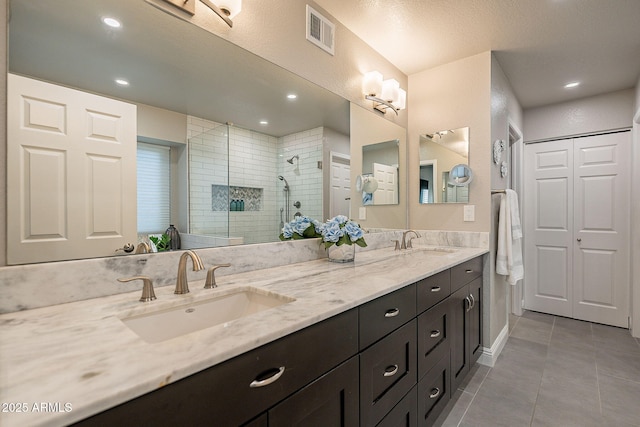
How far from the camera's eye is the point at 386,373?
1.13 metres

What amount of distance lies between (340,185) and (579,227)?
2899 millimetres

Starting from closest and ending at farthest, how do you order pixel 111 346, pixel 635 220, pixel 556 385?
1. pixel 111 346
2. pixel 556 385
3. pixel 635 220

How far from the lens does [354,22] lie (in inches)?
76.2

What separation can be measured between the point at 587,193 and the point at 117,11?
4.11 metres

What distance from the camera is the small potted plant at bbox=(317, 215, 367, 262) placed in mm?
1644


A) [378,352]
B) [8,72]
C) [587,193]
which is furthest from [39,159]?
[587,193]

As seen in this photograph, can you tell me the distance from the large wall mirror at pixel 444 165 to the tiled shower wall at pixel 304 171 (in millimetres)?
1210

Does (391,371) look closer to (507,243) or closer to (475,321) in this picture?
(475,321)

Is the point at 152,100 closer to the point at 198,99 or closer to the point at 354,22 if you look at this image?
the point at 198,99

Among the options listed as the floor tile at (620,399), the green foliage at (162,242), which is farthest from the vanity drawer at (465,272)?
the green foliage at (162,242)

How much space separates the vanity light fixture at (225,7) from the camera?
1197 millimetres

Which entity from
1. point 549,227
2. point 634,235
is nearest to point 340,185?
point 549,227

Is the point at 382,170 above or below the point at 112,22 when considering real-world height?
below

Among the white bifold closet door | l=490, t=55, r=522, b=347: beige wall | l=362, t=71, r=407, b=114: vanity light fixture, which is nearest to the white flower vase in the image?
l=362, t=71, r=407, b=114: vanity light fixture
